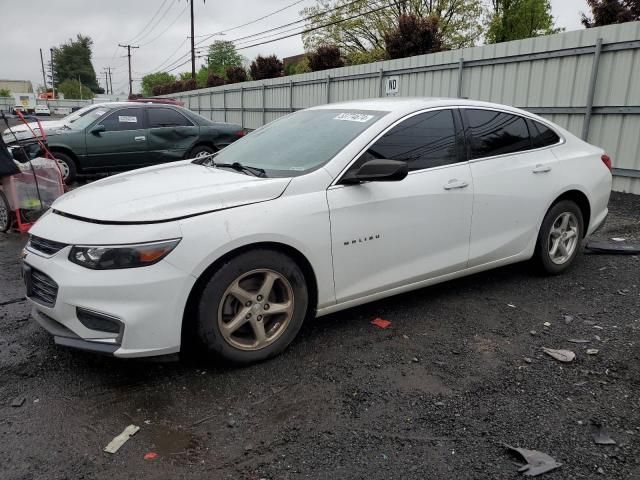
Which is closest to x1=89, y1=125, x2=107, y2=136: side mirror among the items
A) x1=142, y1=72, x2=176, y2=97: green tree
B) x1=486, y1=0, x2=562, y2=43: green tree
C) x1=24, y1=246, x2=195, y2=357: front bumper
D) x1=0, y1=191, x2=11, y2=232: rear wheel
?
x1=0, y1=191, x2=11, y2=232: rear wheel

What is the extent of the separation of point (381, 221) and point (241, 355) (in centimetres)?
126

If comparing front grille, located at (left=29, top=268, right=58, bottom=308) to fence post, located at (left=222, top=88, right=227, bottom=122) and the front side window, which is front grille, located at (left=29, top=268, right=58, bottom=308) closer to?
the front side window

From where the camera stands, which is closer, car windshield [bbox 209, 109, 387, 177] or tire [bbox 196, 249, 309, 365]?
tire [bbox 196, 249, 309, 365]

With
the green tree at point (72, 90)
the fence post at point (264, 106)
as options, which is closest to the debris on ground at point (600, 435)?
the fence post at point (264, 106)

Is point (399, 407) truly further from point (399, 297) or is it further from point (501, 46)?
point (501, 46)

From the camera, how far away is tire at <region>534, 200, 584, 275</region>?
4.59 metres

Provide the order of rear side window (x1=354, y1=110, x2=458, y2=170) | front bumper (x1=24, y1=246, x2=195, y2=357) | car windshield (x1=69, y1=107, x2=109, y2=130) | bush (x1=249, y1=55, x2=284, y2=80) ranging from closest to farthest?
1. front bumper (x1=24, y1=246, x2=195, y2=357)
2. rear side window (x1=354, y1=110, x2=458, y2=170)
3. car windshield (x1=69, y1=107, x2=109, y2=130)
4. bush (x1=249, y1=55, x2=284, y2=80)

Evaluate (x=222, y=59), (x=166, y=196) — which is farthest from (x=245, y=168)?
(x=222, y=59)

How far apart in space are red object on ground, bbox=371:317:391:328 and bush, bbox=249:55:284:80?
22787 mm

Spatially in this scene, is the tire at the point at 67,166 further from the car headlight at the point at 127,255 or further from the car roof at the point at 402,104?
the car headlight at the point at 127,255

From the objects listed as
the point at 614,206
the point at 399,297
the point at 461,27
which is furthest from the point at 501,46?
the point at 461,27

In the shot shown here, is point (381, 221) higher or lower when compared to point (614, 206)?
higher

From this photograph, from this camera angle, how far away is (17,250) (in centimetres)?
590

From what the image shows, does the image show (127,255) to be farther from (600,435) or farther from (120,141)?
(120,141)
